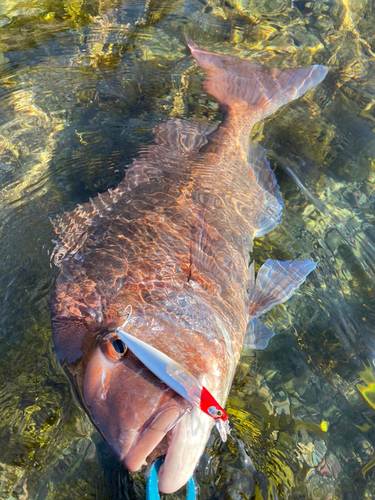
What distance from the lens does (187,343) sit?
84.8 inches

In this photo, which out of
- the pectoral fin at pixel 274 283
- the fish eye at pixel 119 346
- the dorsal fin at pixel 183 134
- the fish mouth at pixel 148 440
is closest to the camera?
the fish mouth at pixel 148 440

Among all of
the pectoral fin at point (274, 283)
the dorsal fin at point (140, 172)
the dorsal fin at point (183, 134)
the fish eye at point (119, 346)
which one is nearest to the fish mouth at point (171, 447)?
the fish eye at point (119, 346)

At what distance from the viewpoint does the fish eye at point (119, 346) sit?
1956mm

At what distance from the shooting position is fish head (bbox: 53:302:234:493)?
1.76 metres

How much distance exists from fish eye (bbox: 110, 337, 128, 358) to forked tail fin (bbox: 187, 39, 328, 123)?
10.6 ft

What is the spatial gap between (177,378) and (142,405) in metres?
0.20

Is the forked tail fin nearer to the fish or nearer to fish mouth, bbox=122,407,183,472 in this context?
the fish

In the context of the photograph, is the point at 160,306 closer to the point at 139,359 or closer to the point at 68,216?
the point at 139,359

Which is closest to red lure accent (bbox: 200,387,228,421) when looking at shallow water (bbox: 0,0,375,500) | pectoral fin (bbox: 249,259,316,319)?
shallow water (bbox: 0,0,375,500)

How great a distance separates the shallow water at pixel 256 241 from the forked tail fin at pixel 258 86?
0.34 metres

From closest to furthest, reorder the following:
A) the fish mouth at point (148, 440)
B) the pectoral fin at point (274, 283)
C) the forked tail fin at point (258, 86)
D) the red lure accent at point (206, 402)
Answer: the fish mouth at point (148, 440), the red lure accent at point (206, 402), the pectoral fin at point (274, 283), the forked tail fin at point (258, 86)

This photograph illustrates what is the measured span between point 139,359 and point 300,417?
1504mm

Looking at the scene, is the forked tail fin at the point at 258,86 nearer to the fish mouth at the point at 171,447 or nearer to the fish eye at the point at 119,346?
the fish eye at the point at 119,346

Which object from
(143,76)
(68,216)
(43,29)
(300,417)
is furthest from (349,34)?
(300,417)
